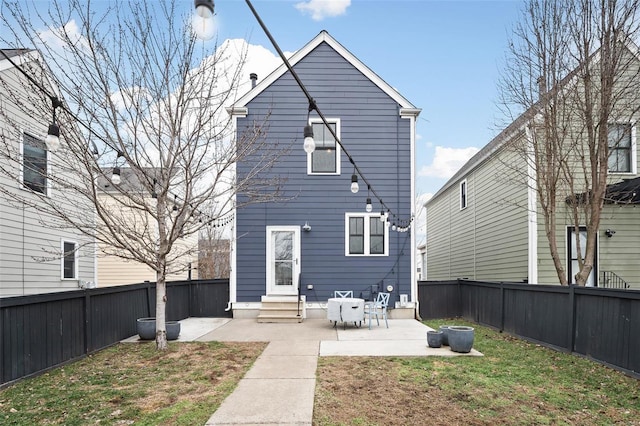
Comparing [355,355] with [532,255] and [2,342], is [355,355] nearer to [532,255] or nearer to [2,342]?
[2,342]

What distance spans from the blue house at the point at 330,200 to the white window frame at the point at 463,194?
537 cm

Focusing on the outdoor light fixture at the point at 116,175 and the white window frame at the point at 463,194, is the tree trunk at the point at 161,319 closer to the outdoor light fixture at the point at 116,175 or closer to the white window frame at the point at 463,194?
the outdoor light fixture at the point at 116,175

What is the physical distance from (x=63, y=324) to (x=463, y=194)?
14018mm

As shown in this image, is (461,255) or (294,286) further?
(461,255)

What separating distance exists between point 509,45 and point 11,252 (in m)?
12.5

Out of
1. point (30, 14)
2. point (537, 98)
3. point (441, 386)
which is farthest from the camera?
point (537, 98)

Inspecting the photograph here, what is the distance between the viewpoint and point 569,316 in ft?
22.9

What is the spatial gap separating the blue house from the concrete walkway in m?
1.14

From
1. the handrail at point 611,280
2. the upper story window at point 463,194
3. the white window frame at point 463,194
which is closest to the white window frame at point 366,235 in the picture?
the handrail at point 611,280

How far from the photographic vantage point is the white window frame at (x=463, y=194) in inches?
620

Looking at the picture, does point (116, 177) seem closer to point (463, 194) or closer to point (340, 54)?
point (340, 54)

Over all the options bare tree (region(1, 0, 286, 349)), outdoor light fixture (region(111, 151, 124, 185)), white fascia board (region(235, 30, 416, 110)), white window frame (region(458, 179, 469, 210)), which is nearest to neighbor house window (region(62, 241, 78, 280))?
bare tree (region(1, 0, 286, 349))

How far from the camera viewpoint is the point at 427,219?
22.8 m

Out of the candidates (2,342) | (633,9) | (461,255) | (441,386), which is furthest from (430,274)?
(2,342)
